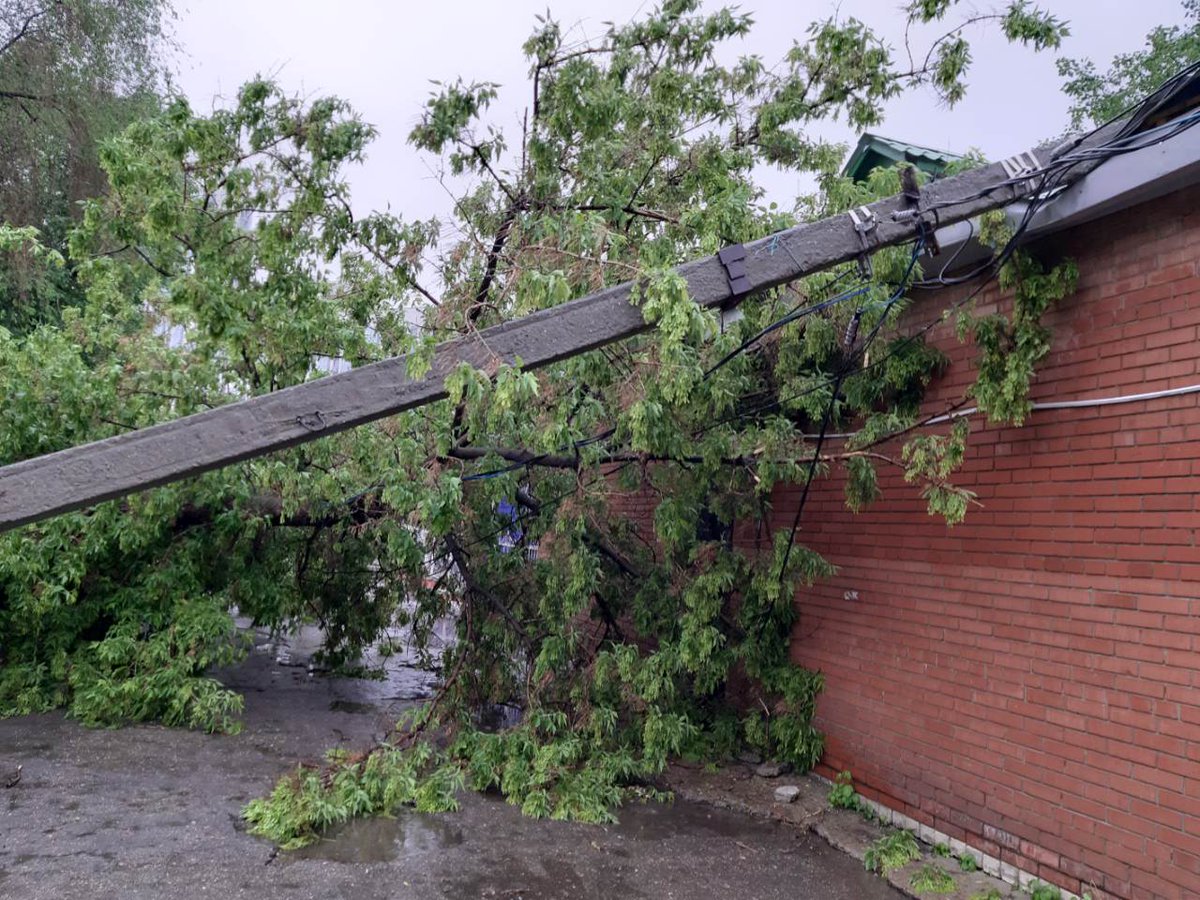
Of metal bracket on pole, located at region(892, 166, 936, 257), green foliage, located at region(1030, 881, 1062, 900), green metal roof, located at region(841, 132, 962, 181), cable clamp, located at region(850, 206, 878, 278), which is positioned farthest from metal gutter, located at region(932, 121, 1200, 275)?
green foliage, located at region(1030, 881, 1062, 900)

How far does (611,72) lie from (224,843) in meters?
5.87

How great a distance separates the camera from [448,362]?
3.53 meters

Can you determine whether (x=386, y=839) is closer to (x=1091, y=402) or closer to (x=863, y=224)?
(x=863, y=224)

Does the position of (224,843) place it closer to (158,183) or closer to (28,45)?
(158,183)

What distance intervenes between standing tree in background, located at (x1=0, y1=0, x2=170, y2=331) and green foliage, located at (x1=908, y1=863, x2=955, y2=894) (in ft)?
42.7

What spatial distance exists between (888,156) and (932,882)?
5.22 metres

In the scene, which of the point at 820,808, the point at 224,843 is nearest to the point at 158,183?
the point at 224,843

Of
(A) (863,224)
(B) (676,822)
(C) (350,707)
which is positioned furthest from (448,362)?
(C) (350,707)

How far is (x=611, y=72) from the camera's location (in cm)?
658

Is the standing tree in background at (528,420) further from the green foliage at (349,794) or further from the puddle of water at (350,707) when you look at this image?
the puddle of water at (350,707)

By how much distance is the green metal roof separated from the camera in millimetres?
6535

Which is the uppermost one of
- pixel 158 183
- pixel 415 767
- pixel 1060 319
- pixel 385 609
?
pixel 158 183

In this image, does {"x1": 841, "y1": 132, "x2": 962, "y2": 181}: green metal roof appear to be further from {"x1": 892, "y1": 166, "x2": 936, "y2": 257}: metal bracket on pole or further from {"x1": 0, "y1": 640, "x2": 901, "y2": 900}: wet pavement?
{"x1": 0, "y1": 640, "x2": 901, "y2": 900}: wet pavement

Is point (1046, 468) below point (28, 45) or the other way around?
below
